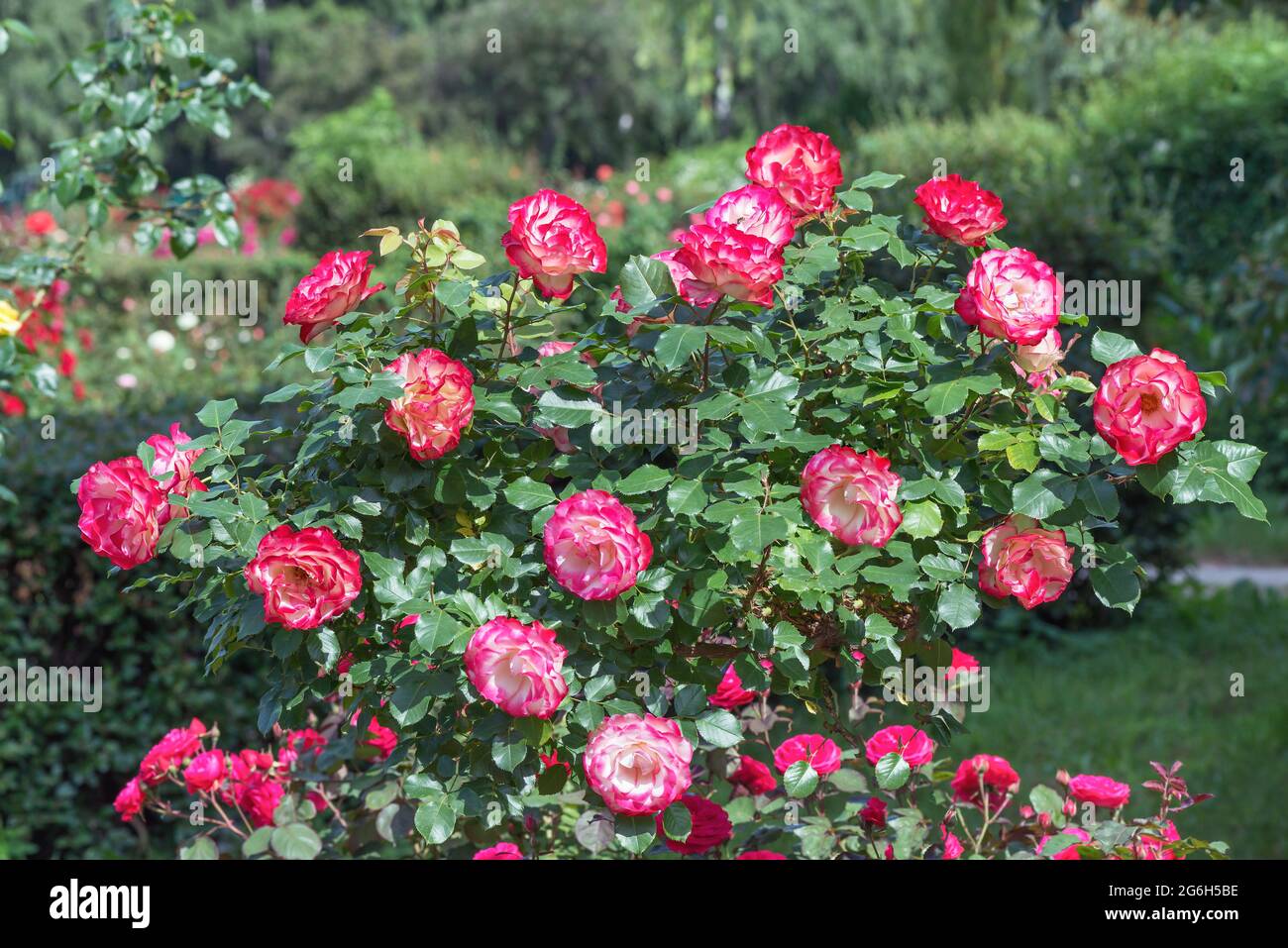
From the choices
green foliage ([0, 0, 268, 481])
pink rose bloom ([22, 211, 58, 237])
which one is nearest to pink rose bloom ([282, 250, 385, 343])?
green foliage ([0, 0, 268, 481])

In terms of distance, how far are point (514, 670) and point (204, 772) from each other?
3.32 ft

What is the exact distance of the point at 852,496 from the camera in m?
1.72

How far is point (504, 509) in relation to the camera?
1.92 meters

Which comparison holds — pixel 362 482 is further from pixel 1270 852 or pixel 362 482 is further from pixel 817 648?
pixel 1270 852

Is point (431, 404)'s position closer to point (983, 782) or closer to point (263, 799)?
point (263, 799)

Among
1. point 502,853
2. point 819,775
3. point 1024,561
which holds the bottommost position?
point 502,853

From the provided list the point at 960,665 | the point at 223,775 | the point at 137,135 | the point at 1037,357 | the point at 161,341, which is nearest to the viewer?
the point at 1037,357

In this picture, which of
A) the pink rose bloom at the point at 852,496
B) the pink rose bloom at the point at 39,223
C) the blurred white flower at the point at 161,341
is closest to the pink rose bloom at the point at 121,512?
the pink rose bloom at the point at 852,496

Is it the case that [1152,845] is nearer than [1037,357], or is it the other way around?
[1037,357]

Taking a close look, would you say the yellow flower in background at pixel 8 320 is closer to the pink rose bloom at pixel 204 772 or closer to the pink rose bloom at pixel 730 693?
the pink rose bloom at pixel 204 772

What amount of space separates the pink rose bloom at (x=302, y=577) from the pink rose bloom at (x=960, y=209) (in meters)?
0.96

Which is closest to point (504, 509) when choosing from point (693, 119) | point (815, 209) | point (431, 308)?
point (431, 308)

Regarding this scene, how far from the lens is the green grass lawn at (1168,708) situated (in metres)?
4.30

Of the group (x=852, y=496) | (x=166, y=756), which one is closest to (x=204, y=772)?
(x=166, y=756)
